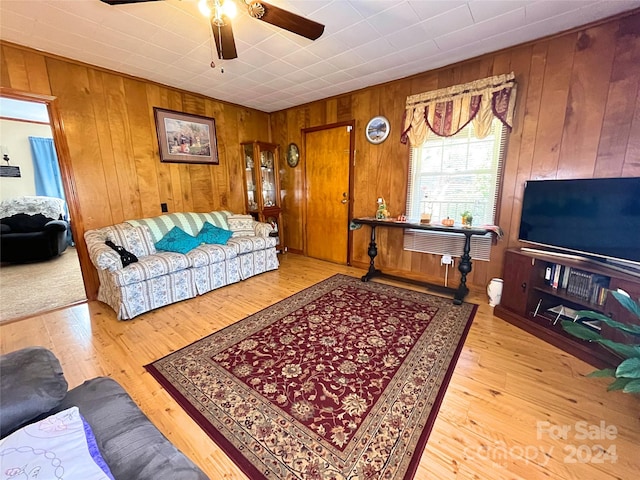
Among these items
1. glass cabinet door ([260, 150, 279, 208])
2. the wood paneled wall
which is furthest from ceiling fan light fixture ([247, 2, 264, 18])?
glass cabinet door ([260, 150, 279, 208])

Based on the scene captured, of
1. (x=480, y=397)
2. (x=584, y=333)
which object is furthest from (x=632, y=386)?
(x=480, y=397)

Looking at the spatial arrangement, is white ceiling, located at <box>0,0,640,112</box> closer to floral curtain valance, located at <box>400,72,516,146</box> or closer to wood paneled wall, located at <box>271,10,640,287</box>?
wood paneled wall, located at <box>271,10,640,287</box>

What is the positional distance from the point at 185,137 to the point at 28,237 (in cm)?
320

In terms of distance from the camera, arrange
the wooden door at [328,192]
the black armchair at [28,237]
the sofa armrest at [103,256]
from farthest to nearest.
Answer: the black armchair at [28,237] < the wooden door at [328,192] < the sofa armrest at [103,256]

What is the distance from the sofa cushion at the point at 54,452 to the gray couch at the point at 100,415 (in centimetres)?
1

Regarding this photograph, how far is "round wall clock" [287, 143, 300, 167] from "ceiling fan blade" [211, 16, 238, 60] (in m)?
2.57

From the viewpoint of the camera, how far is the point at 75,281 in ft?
11.9

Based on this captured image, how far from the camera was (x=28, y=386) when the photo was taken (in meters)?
0.81

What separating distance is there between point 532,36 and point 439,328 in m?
2.74

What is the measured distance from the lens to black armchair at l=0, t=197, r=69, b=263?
4.23m

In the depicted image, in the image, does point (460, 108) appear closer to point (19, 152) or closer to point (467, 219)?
point (467, 219)

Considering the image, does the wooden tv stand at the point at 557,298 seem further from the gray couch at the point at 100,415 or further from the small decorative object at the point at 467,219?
the gray couch at the point at 100,415

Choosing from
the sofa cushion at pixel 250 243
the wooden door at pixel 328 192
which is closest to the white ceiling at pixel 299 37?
the wooden door at pixel 328 192

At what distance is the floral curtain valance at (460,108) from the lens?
262 cm
